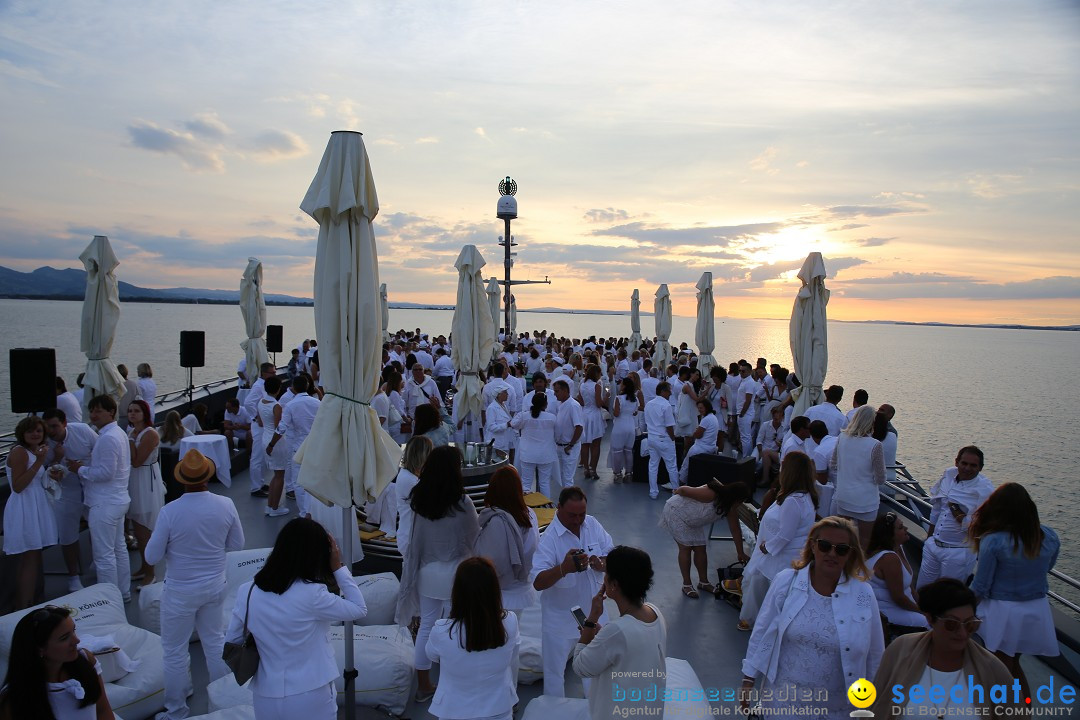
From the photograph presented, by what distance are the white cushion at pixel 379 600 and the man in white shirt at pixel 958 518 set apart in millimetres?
4963

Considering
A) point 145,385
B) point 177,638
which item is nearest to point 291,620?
point 177,638

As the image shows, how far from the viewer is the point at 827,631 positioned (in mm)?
3014

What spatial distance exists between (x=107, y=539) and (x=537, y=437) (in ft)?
16.7

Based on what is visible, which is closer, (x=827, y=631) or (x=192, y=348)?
(x=827, y=631)

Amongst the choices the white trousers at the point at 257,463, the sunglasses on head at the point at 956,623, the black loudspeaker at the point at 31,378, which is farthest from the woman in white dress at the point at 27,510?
the sunglasses on head at the point at 956,623

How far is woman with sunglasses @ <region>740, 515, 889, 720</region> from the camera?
2988mm

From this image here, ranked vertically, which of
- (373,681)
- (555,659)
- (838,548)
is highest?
(838,548)

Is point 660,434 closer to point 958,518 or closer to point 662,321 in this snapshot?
point 958,518

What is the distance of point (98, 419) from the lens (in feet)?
18.6

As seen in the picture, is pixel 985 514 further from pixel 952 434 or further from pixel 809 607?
pixel 952 434

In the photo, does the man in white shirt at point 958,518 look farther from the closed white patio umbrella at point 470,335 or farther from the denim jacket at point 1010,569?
the closed white patio umbrella at point 470,335

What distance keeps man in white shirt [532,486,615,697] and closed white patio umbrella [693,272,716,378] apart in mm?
12336

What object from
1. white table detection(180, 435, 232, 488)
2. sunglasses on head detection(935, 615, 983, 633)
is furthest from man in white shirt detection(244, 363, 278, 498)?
sunglasses on head detection(935, 615, 983, 633)

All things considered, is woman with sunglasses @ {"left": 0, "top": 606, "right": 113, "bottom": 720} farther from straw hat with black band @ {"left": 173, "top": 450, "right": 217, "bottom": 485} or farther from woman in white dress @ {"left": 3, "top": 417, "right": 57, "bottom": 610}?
woman in white dress @ {"left": 3, "top": 417, "right": 57, "bottom": 610}
